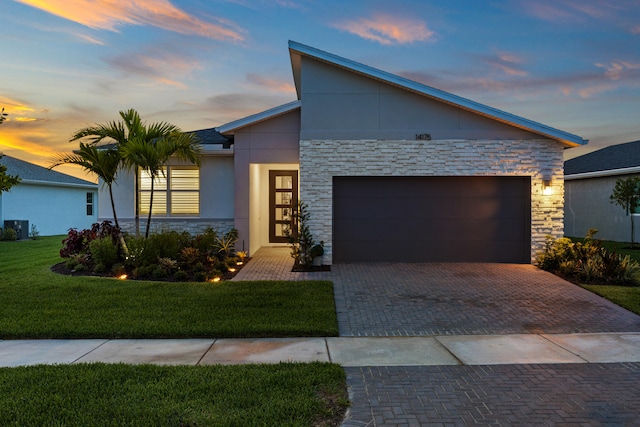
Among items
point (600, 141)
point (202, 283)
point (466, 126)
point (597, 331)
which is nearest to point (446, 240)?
point (466, 126)

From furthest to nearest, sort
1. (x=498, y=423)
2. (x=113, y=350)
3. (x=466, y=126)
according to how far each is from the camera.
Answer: (x=466, y=126)
(x=113, y=350)
(x=498, y=423)

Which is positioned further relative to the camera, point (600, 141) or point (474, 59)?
point (600, 141)

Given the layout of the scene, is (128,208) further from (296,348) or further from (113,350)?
(296,348)

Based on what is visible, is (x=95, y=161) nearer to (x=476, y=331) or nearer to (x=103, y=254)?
(x=103, y=254)

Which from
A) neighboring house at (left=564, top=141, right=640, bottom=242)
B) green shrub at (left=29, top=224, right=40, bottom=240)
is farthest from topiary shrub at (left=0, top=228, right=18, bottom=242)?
Answer: neighboring house at (left=564, top=141, right=640, bottom=242)

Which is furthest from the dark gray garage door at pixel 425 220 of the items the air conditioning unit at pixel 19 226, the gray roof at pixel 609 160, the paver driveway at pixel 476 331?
the air conditioning unit at pixel 19 226

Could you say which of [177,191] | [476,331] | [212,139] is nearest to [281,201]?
[212,139]

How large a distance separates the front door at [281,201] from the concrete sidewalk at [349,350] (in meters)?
9.81

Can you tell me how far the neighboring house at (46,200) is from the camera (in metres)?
22.2

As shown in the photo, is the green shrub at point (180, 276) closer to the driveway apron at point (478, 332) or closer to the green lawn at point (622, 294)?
the driveway apron at point (478, 332)

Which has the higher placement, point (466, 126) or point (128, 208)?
point (466, 126)

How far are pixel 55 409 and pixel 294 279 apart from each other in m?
6.37

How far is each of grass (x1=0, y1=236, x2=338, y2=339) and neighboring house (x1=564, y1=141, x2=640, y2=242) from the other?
1612cm

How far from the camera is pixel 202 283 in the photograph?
919cm
